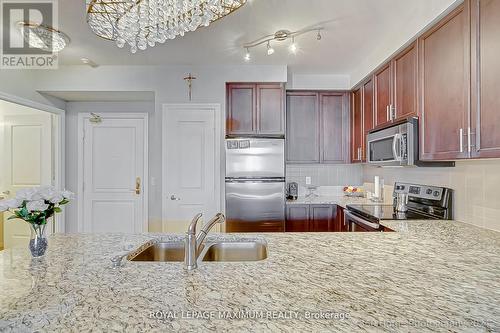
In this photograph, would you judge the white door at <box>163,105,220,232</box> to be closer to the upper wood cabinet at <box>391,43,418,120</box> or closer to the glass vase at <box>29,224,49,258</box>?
the upper wood cabinet at <box>391,43,418,120</box>

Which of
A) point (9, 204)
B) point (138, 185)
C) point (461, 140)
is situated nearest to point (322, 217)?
point (461, 140)

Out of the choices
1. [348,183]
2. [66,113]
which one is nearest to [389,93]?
[348,183]

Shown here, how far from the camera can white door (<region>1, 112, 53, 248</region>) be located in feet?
12.1

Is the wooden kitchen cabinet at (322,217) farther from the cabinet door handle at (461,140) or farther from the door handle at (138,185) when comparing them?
the door handle at (138,185)

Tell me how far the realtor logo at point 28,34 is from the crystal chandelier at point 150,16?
2.75 ft

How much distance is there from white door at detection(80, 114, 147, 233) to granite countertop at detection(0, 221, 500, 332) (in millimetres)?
2666

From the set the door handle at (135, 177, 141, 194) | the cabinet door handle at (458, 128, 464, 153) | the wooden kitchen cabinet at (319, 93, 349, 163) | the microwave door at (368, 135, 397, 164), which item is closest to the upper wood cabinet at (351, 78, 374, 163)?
the wooden kitchen cabinet at (319, 93, 349, 163)

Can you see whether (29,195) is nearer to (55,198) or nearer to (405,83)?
(55,198)

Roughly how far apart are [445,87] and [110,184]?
406 cm

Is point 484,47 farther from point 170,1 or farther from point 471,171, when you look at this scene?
point 170,1

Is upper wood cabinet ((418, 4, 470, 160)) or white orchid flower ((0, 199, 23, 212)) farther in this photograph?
upper wood cabinet ((418, 4, 470, 160))

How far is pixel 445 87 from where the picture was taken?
5.96ft

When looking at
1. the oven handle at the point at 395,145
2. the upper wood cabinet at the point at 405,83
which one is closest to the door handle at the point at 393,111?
the upper wood cabinet at the point at 405,83

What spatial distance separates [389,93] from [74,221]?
4417mm
